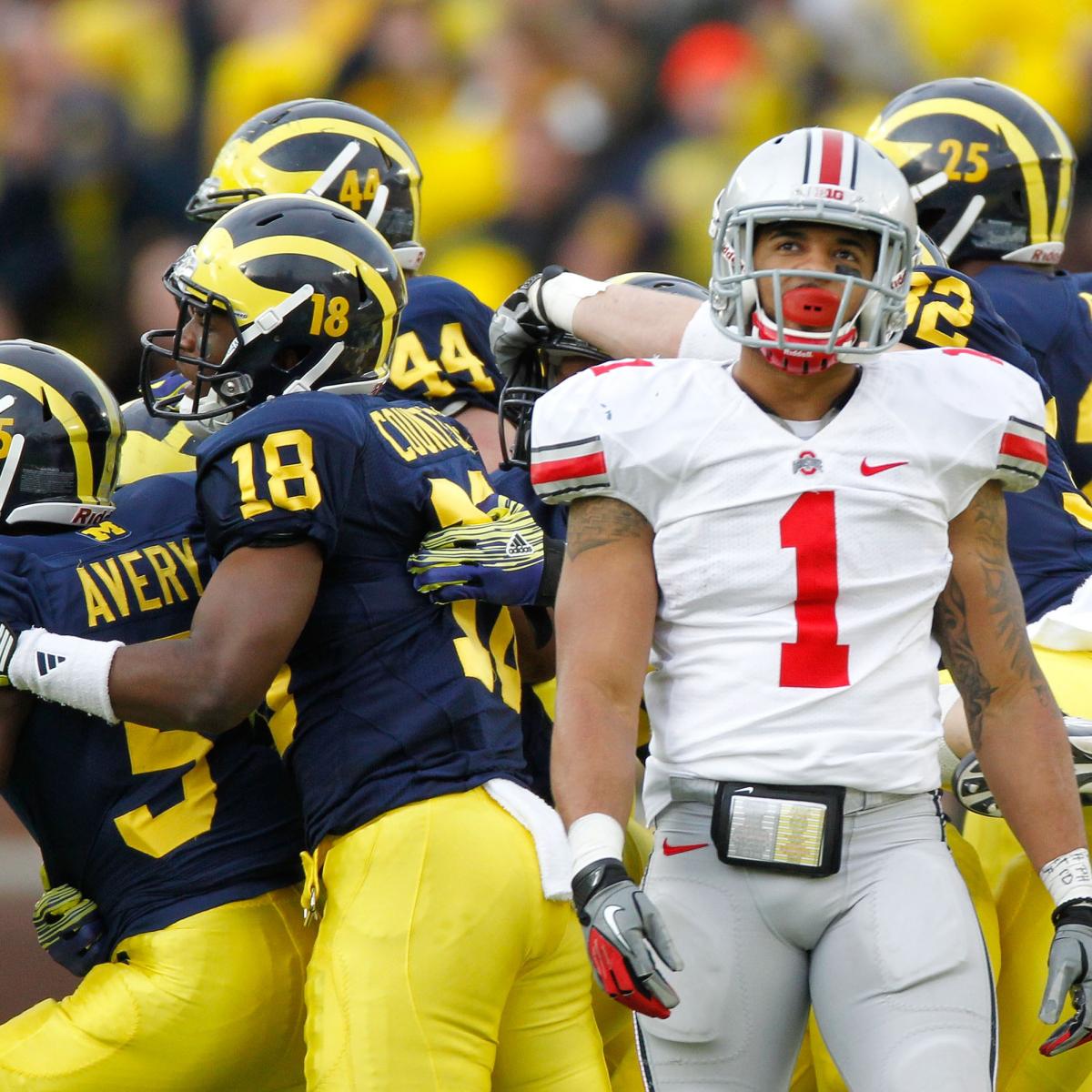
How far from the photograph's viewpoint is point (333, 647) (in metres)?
2.89

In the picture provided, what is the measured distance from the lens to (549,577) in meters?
3.24

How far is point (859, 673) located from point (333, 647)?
0.86m

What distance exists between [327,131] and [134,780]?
1934 millimetres

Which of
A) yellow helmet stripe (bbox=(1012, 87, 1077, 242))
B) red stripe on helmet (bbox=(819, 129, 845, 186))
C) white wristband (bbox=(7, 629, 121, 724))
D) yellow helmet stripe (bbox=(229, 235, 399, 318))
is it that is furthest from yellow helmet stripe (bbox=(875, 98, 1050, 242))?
white wristband (bbox=(7, 629, 121, 724))

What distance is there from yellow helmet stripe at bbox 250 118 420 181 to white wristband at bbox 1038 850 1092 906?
2.55 meters

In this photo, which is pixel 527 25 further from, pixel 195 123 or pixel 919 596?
pixel 919 596

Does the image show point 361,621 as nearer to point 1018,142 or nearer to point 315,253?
point 315,253

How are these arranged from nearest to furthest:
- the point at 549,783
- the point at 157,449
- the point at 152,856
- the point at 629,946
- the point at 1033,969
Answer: the point at 629,946, the point at 152,856, the point at 1033,969, the point at 549,783, the point at 157,449

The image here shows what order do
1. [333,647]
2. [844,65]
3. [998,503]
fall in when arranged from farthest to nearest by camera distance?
[844,65] → [333,647] → [998,503]

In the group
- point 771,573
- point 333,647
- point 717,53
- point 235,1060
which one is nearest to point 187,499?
point 333,647

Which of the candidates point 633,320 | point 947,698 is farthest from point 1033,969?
point 633,320

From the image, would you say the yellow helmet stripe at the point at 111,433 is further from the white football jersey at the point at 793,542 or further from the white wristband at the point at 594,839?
the white wristband at the point at 594,839

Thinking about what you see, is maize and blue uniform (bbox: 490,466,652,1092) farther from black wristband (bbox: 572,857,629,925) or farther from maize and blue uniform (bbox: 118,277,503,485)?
black wristband (bbox: 572,857,629,925)

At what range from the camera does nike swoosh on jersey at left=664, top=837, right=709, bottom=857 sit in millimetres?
2488
